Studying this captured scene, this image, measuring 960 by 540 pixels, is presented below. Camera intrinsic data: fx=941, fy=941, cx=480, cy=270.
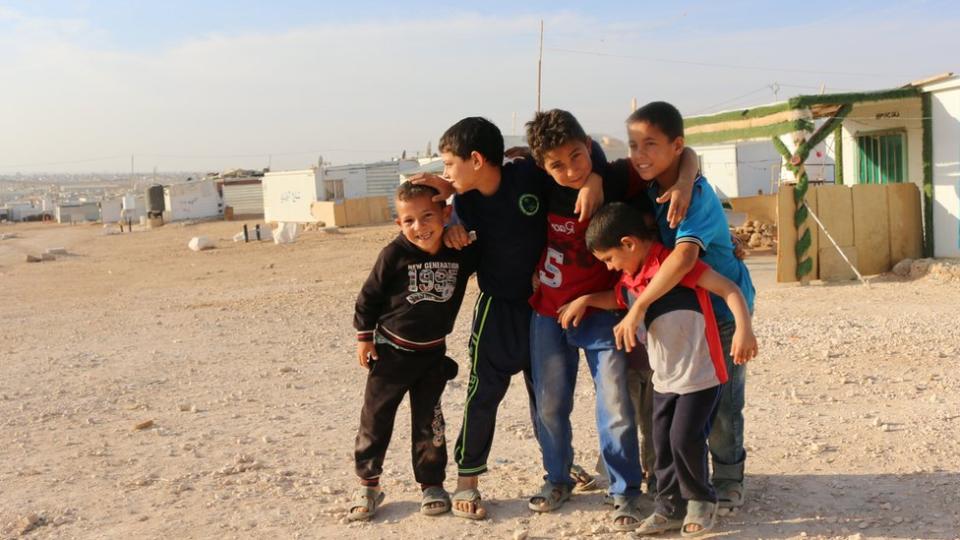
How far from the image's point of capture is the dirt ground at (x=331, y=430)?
4.05 metres

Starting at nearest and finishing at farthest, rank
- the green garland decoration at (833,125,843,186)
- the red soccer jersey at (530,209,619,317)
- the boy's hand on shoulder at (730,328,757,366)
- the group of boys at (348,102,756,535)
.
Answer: the boy's hand on shoulder at (730,328,757,366) → the group of boys at (348,102,756,535) → the red soccer jersey at (530,209,619,317) → the green garland decoration at (833,125,843,186)

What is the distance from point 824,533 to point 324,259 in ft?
63.2

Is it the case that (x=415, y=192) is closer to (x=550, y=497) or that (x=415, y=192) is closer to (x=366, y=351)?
(x=366, y=351)

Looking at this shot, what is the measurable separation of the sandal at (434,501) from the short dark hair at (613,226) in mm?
1338

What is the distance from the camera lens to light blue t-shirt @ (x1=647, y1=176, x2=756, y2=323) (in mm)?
3627

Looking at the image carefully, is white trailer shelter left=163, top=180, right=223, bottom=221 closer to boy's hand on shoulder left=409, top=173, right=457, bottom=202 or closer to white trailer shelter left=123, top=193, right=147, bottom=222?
white trailer shelter left=123, top=193, right=147, bottom=222

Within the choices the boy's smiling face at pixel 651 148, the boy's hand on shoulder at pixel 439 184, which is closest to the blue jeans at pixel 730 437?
the boy's smiling face at pixel 651 148

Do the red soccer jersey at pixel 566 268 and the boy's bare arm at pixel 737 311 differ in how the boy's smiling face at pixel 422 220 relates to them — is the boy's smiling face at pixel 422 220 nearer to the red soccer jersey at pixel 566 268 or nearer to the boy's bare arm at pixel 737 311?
the red soccer jersey at pixel 566 268

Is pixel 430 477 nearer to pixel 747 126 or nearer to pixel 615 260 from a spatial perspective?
pixel 615 260

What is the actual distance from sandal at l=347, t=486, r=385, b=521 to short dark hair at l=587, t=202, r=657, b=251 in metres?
1.49

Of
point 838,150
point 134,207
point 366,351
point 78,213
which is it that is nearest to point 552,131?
point 366,351

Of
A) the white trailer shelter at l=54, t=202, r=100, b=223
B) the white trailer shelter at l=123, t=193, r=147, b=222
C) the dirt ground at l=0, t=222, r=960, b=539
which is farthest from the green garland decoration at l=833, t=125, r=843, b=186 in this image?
the white trailer shelter at l=54, t=202, r=100, b=223

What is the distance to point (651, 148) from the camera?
12.2 ft

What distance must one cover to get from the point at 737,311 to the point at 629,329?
410 millimetres
